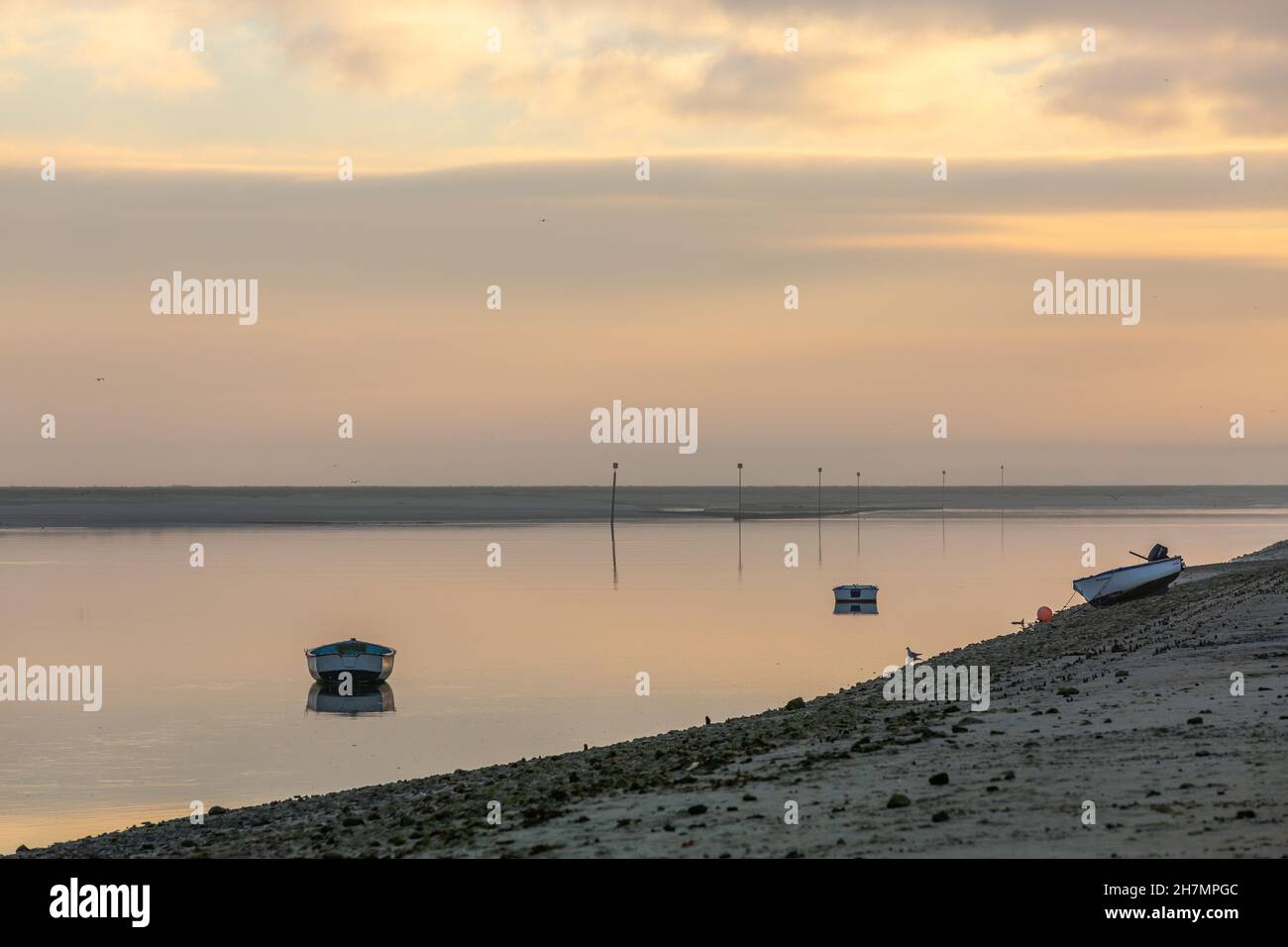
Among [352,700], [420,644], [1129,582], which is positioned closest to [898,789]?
[352,700]

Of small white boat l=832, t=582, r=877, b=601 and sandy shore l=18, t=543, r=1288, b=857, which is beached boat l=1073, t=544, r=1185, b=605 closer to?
small white boat l=832, t=582, r=877, b=601

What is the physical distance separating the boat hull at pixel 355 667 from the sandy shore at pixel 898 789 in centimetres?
1643

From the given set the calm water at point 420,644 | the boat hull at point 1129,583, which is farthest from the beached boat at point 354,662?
the boat hull at point 1129,583

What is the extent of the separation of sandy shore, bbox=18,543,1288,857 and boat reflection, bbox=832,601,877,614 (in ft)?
124

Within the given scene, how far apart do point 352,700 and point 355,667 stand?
195 cm

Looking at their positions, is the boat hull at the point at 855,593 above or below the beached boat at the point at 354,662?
above

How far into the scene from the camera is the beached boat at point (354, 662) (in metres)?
46.7

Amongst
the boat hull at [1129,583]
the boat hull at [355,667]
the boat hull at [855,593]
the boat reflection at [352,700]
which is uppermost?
the boat hull at [855,593]

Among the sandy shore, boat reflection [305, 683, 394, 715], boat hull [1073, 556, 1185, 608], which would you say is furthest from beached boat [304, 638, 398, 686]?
boat hull [1073, 556, 1185, 608]

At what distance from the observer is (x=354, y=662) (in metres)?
46.7

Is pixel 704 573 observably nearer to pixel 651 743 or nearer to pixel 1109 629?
pixel 1109 629

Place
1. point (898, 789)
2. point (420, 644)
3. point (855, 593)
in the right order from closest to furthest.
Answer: point (898, 789)
point (420, 644)
point (855, 593)

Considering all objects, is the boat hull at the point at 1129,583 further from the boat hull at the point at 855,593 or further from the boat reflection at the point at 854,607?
the boat hull at the point at 855,593

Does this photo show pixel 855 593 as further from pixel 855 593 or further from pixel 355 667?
pixel 355 667
